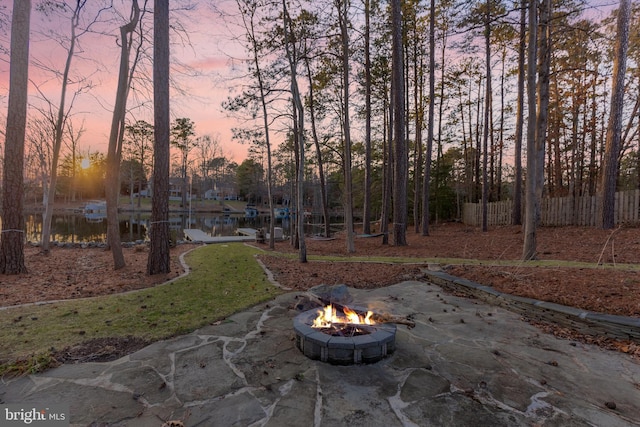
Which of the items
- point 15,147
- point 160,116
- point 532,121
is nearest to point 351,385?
point 160,116

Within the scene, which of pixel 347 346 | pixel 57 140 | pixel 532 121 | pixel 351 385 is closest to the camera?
pixel 351 385

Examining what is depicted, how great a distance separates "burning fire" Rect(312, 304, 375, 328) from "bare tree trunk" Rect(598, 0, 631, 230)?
11869 millimetres

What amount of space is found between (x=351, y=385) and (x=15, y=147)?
8593 millimetres

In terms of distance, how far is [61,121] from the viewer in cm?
982

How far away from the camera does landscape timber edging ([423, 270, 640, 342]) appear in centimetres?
329

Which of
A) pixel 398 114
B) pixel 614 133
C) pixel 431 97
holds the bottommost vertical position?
pixel 614 133

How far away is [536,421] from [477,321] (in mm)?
2061

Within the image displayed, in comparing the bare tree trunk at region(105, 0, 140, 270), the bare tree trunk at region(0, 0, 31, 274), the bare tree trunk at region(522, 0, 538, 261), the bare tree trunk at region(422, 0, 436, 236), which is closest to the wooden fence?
the bare tree trunk at region(422, 0, 436, 236)

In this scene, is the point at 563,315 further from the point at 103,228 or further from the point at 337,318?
the point at 103,228

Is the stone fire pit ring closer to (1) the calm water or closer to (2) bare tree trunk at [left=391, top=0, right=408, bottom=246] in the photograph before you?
(2) bare tree trunk at [left=391, top=0, right=408, bottom=246]

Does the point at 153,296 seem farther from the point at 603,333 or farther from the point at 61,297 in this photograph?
the point at 603,333

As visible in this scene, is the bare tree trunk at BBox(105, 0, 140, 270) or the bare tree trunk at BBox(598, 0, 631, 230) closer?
the bare tree trunk at BBox(105, 0, 140, 270)

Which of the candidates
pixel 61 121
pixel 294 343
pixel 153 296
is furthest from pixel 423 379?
pixel 61 121

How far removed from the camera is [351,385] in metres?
2.49
